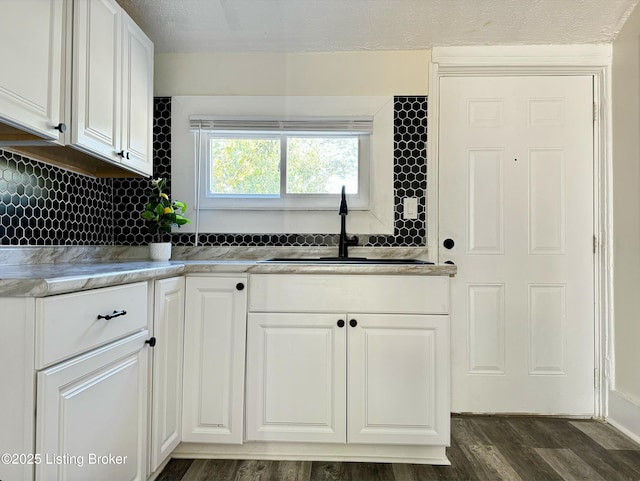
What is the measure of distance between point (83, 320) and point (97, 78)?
0.97 meters

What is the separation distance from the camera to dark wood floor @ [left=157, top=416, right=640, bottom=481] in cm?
154

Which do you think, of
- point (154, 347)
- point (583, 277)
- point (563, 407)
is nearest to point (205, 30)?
point (154, 347)

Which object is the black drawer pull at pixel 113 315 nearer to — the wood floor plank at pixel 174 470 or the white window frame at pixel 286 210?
the wood floor plank at pixel 174 470

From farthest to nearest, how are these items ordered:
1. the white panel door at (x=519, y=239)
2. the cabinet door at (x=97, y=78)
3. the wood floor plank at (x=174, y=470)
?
the white panel door at (x=519, y=239), the wood floor plank at (x=174, y=470), the cabinet door at (x=97, y=78)

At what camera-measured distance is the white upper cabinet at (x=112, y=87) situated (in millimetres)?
1369

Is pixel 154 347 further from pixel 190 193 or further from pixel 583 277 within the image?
pixel 583 277

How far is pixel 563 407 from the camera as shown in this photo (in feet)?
7.01

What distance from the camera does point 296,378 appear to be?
63.2 inches

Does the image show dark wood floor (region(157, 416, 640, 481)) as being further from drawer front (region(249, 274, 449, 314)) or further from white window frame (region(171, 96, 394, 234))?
white window frame (region(171, 96, 394, 234))

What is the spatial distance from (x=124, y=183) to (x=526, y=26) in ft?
7.80

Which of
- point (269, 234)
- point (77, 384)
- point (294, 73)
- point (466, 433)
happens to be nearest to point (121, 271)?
point (77, 384)

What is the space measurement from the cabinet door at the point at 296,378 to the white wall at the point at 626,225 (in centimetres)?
154

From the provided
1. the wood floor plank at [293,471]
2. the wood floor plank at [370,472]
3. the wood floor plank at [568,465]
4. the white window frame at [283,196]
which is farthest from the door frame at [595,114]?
the wood floor plank at [293,471]

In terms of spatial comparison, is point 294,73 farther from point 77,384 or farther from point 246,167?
point 77,384
